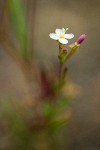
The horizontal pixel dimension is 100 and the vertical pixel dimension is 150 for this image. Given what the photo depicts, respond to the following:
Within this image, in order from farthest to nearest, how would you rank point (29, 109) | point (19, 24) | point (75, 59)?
point (75, 59)
point (29, 109)
point (19, 24)

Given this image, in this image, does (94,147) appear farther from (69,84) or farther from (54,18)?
(54,18)

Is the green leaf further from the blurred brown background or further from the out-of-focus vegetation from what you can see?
the blurred brown background

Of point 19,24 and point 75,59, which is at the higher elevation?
point 19,24

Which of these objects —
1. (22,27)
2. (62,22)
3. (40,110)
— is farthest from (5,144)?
(62,22)

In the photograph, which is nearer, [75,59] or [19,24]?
[19,24]

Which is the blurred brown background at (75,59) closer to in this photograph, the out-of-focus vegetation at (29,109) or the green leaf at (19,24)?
the out-of-focus vegetation at (29,109)

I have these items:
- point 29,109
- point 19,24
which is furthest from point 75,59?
point 19,24

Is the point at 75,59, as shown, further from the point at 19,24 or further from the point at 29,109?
the point at 19,24

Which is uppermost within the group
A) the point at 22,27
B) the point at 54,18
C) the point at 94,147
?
the point at 22,27
